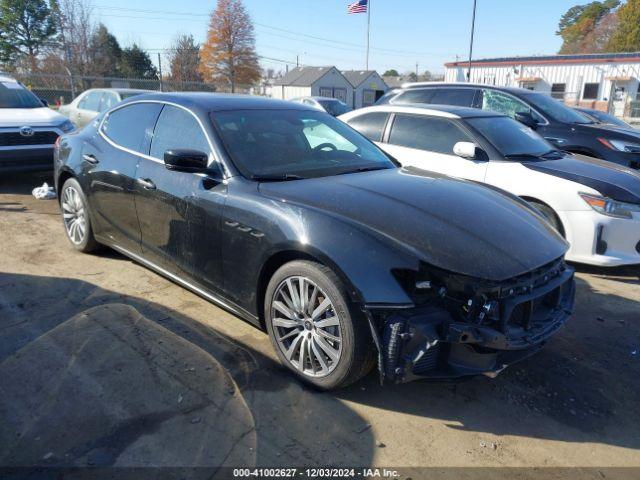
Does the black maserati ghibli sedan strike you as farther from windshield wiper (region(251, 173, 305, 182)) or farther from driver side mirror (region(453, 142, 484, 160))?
driver side mirror (region(453, 142, 484, 160))

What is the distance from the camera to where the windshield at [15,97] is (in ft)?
27.9

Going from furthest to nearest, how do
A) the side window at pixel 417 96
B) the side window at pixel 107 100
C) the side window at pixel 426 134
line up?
A: the side window at pixel 107 100 → the side window at pixel 417 96 → the side window at pixel 426 134

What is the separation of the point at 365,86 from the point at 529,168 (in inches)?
2125

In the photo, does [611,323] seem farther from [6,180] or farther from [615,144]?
[6,180]

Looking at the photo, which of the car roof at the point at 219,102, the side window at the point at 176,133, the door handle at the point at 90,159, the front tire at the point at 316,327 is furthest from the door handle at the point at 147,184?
the front tire at the point at 316,327

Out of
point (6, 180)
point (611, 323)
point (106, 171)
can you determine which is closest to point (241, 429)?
point (106, 171)

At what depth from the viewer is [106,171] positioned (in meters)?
4.36

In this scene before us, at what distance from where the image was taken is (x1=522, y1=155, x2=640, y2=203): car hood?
4883 millimetres

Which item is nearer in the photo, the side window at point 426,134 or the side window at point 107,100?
the side window at point 426,134

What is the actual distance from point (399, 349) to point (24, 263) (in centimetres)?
400

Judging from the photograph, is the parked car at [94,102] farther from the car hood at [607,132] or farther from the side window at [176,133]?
the car hood at [607,132]

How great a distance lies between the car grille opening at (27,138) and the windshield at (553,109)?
7.53m

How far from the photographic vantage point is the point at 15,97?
342 inches

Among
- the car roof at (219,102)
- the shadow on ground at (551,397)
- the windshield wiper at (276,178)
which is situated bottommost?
the shadow on ground at (551,397)
